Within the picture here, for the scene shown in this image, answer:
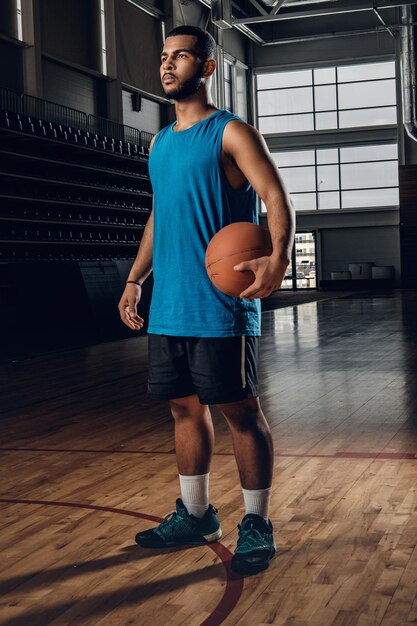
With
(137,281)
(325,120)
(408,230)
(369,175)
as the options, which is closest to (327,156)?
(325,120)

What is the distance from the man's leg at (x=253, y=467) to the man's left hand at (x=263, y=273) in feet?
1.24

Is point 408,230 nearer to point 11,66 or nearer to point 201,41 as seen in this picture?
point 11,66

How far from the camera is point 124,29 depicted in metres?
18.3

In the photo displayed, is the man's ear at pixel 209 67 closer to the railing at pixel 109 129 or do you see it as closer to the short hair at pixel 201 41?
the short hair at pixel 201 41

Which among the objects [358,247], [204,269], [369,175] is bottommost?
[204,269]

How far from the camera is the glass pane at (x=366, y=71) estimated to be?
88.2 feet

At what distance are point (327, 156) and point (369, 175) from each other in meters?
1.39

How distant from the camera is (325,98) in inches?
1085

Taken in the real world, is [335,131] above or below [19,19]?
below

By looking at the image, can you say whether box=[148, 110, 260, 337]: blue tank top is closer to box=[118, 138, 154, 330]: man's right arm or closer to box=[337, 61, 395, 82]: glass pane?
box=[118, 138, 154, 330]: man's right arm

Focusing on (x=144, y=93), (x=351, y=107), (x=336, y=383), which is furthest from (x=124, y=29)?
(x=336, y=383)

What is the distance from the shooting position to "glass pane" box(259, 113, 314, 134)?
90.8ft

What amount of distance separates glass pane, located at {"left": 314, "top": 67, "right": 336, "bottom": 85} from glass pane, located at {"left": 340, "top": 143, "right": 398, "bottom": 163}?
7.01 feet

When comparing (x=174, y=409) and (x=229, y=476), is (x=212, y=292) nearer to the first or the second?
(x=174, y=409)
